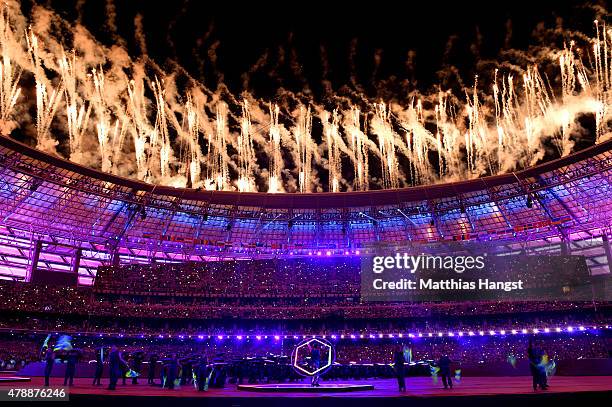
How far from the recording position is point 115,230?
159ft

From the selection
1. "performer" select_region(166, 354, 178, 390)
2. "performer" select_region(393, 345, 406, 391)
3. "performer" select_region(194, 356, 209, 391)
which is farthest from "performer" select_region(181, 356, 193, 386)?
"performer" select_region(393, 345, 406, 391)

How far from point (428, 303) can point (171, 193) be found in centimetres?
2910

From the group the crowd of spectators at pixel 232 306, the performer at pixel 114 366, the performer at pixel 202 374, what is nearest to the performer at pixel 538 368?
the performer at pixel 202 374

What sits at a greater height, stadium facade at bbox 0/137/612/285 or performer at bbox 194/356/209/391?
stadium facade at bbox 0/137/612/285

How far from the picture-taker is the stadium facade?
1630 inches

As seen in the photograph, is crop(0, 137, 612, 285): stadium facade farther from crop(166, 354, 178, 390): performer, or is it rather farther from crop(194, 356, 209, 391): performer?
crop(194, 356, 209, 391): performer

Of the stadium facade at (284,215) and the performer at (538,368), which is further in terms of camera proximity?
the stadium facade at (284,215)

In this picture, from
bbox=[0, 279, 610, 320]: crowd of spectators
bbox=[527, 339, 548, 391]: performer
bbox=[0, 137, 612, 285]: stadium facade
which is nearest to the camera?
bbox=[527, 339, 548, 391]: performer

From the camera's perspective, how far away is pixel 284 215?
50.6 metres

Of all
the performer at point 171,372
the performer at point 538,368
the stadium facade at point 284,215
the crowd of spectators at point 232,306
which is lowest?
the performer at point 171,372

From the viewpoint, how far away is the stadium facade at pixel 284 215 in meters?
41.4

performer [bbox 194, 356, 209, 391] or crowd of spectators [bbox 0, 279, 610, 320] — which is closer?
performer [bbox 194, 356, 209, 391]

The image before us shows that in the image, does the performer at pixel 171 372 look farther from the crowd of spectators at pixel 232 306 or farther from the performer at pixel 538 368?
the crowd of spectators at pixel 232 306

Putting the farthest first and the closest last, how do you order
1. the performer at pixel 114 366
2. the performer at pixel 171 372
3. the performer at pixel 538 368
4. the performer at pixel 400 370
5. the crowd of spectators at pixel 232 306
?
the crowd of spectators at pixel 232 306 < the performer at pixel 171 372 < the performer at pixel 114 366 < the performer at pixel 400 370 < the performer at pixel 538 368
